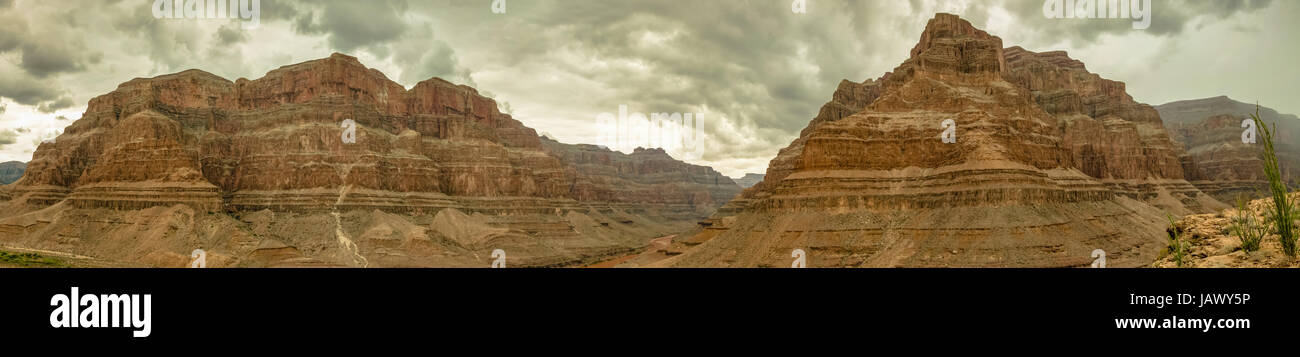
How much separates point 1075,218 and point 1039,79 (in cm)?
7131

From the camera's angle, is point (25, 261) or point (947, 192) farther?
point (947, 192)

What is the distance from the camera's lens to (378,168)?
123688 millimetres

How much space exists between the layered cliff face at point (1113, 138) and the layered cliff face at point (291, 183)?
3541 inches

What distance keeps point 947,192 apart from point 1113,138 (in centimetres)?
6705

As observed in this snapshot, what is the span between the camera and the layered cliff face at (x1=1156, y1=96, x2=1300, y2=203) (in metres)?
133

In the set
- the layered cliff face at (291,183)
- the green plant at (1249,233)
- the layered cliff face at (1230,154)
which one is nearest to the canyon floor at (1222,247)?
the green plant at (1249,233)

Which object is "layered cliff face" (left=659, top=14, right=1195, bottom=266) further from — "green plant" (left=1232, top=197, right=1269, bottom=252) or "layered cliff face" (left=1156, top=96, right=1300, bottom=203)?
"green plant" (left=1232, top=197, right=1269, bottom=252)

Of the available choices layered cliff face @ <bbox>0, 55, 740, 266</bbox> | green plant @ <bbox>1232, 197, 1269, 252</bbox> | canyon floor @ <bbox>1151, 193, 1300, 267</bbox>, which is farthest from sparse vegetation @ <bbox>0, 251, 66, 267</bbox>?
green plant @ <bbox>1232, 197, 1269, 252</bbox>

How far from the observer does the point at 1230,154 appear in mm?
147750

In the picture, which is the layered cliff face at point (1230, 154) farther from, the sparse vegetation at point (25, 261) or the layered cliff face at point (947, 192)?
the sparse vegetation at point (25, 261)

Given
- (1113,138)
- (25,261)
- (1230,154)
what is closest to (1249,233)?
(25,261)

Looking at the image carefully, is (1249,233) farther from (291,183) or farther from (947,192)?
(291,183)
